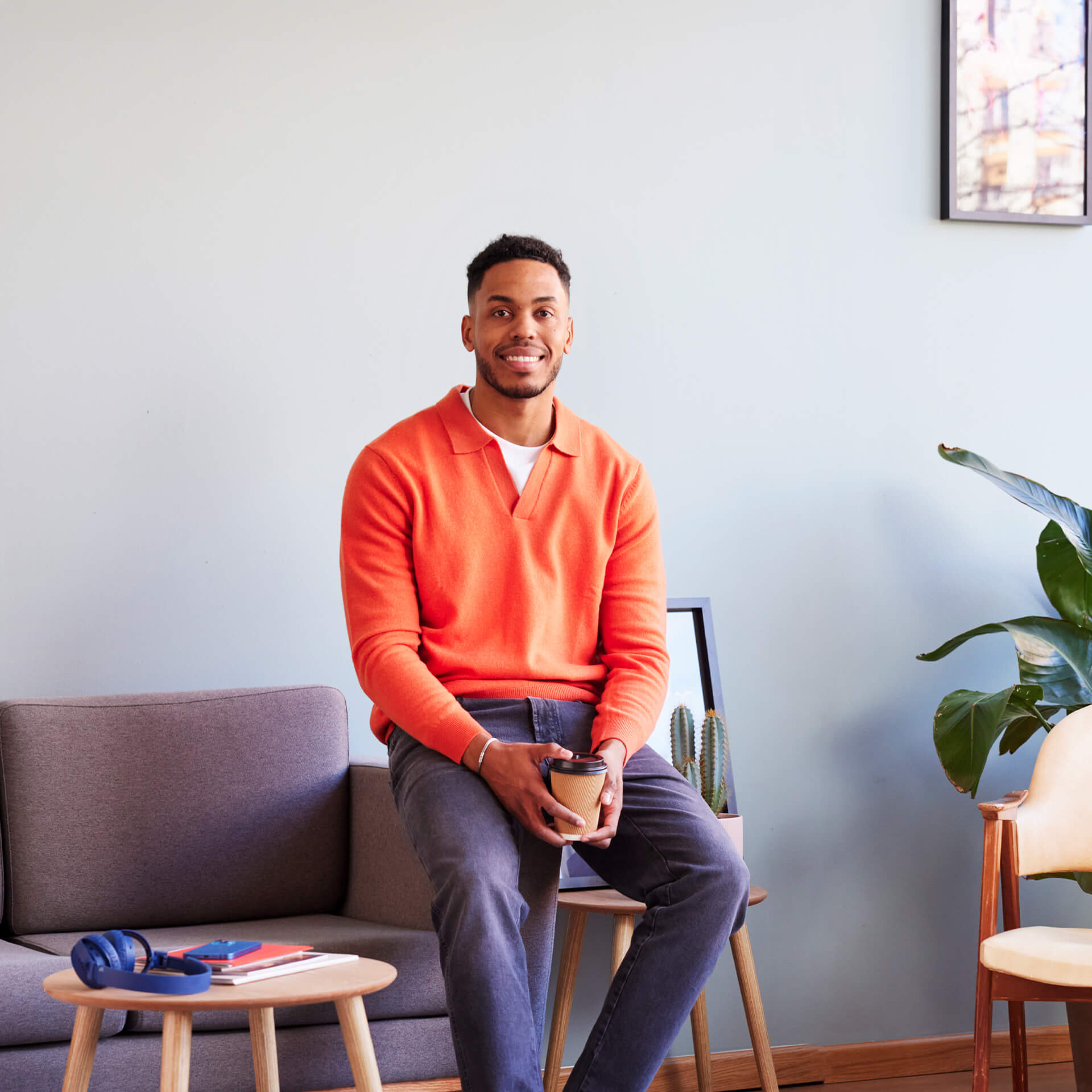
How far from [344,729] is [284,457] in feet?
1.96

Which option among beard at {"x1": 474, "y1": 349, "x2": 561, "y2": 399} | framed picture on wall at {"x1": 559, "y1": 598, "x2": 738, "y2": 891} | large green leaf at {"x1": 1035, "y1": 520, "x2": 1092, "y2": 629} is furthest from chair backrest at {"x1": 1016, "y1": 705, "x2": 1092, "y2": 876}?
beard at {"x1": 474, "y1": 349, "x2": 561, "y2": 399}

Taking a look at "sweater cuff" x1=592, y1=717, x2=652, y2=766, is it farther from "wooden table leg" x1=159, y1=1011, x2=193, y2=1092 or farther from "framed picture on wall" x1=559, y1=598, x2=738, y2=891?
"wooden table leg" x1=159, y1=1011, x2=193, y2=1092

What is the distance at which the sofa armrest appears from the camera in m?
2.18

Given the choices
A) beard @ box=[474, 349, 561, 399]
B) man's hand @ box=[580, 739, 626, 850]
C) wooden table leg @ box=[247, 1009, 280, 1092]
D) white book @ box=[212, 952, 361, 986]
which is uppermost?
beard @ box=[474, 349, 561, 399]

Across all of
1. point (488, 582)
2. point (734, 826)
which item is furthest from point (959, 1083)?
point (488, 582)

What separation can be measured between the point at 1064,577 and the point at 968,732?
18.2 inches

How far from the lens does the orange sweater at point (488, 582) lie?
204 cm

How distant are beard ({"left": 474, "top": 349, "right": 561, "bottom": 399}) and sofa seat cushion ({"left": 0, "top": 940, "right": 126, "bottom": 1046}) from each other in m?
1.13

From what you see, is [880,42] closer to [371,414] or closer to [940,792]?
[371,414]

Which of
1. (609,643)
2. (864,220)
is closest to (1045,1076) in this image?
(609,643)

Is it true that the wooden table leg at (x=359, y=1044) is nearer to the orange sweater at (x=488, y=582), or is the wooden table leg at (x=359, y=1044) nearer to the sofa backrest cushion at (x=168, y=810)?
the orange sweater at (x=488, y=582)

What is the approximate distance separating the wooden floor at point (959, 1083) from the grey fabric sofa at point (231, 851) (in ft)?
3.76

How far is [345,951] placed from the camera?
198 cm

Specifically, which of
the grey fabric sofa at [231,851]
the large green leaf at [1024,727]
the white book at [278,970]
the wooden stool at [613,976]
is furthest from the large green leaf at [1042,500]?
the white book at [278,970]
